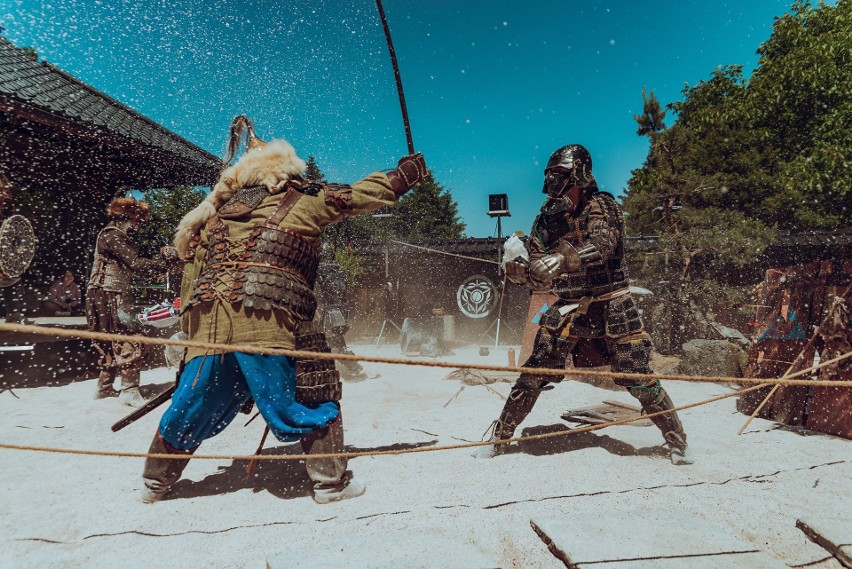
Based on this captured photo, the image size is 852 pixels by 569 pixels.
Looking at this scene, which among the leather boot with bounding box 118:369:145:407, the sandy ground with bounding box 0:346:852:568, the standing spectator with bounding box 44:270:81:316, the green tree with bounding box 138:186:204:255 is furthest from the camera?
the green tree with bounding box 138:186:204:255

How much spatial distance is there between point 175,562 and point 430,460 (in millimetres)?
1442

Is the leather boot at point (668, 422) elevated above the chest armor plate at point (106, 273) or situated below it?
below

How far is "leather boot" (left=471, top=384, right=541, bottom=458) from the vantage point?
9.37ft

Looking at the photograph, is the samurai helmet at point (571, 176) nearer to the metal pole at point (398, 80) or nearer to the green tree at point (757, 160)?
the metal pole at point (398, 80)

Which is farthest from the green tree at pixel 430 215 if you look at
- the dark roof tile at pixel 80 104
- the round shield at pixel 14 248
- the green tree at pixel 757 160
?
the round shield at pixel 14 248

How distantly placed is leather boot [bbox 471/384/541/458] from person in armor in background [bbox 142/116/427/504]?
0.94 m

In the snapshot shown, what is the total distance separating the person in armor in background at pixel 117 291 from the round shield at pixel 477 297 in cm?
971

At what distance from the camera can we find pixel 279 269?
2162 millimetres

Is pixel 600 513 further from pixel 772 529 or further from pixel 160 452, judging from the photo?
pixel 160 452

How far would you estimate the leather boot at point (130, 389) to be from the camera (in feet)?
13.7

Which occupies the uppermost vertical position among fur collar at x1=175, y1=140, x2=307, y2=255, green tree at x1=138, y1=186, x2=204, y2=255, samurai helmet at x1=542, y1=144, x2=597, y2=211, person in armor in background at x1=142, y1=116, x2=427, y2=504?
green tree at x1=138, y1=186, x2=204, y2=255

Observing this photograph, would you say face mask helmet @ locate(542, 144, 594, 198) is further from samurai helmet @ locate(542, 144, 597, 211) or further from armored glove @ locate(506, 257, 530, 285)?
armored glove @ locate(506, 257, 530, 285)

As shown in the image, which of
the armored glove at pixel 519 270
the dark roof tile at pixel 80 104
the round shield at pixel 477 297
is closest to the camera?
the armored glove at pixel 519 270

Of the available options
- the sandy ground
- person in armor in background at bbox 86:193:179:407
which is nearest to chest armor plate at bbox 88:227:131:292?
person in armor in background at bbox 86:193:179:407
